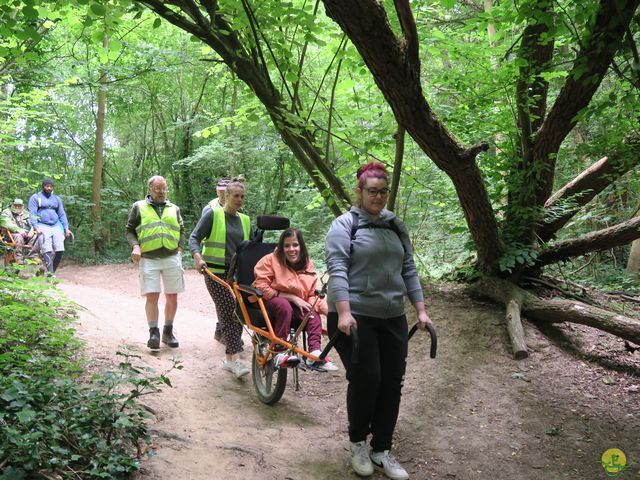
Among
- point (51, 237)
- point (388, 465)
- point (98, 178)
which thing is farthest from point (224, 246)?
point (98, 178)

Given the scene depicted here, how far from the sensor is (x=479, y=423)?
396 centimetres

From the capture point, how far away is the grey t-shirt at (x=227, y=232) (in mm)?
5340

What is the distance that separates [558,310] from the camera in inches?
206

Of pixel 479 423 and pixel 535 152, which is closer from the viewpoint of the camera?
pixel 479 423

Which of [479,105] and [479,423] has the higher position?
[479,105]

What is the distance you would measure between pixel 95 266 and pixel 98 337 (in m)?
→ 9.83

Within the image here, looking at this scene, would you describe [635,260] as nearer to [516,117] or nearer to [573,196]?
[573,196]

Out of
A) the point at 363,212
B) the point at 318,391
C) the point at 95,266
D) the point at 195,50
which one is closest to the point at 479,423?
the point at 318,391

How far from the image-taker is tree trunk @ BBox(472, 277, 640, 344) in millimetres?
4742

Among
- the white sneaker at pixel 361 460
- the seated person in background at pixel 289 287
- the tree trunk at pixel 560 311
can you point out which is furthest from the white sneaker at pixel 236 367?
the tree trunk at pixel 560 311

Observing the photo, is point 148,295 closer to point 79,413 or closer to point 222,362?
point 222,362

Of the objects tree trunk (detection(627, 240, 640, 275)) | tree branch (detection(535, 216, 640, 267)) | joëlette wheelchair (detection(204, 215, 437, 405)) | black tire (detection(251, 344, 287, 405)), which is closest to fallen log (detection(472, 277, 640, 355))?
tree branch (detection(535, 216, 640, 267))

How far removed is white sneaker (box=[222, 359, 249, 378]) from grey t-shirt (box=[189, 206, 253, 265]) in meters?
1.07

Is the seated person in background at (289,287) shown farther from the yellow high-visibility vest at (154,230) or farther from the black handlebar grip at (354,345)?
the yellow high-visibility vest at (154,230)
